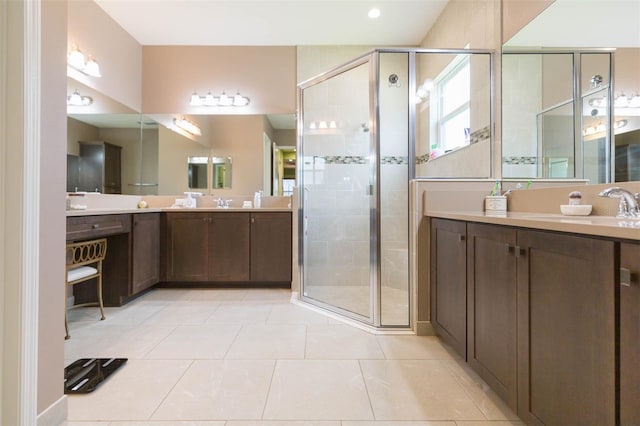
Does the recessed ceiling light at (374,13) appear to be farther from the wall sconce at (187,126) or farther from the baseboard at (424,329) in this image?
the baseboard at (424,329)

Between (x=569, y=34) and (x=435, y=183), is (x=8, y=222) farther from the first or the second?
(x=569, y=34)

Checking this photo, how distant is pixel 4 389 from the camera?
1089mm

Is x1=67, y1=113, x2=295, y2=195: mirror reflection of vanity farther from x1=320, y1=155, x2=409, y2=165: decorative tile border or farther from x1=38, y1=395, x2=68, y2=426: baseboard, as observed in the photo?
x1=38, y1=395, x2=68, y2=426: baseboard

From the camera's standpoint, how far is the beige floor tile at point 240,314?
8.14 ft

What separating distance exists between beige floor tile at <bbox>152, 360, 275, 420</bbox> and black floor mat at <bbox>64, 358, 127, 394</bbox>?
43 centimetres

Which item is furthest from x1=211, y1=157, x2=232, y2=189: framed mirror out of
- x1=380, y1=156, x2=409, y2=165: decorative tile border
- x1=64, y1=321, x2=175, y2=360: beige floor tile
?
x1=380, y1=156, x2=409, y2=165: decorative tile border

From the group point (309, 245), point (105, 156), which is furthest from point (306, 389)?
point (105, 156)

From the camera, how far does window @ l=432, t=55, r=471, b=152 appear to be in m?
2.69

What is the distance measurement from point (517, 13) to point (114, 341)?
11.5 feet

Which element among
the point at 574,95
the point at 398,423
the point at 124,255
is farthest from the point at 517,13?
the point at 124,255

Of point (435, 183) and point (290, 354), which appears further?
point (435, 183)

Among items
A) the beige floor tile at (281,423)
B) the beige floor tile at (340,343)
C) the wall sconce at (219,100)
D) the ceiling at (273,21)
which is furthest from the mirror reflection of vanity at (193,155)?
the beige floor tile at (281,423)

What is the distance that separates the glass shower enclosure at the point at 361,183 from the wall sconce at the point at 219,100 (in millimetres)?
878

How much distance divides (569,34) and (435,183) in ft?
3.50
